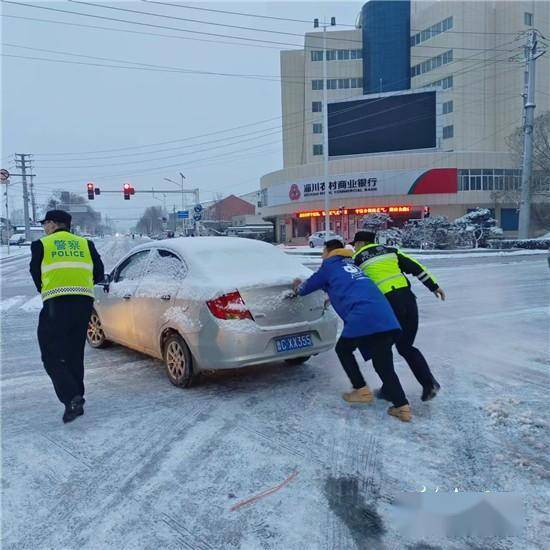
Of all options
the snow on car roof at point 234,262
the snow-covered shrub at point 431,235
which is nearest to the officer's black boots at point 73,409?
the snow on car roof at point 234,262

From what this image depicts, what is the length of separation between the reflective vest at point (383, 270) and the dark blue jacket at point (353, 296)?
0.55ft

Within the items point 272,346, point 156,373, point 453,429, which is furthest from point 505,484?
A: point 156,373

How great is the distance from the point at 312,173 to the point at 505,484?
48030 mm

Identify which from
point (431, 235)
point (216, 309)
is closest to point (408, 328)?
point (216, 309)

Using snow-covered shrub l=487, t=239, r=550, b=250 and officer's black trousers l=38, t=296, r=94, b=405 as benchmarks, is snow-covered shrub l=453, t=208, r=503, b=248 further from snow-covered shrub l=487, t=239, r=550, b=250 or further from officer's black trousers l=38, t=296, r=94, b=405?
officer's black trousers l=38, t=296, r=94, b=405

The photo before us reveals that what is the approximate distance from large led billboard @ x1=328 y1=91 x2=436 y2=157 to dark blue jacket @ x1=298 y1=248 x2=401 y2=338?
151ft

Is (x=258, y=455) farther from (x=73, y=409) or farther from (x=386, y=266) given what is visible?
(x=386, y=266)

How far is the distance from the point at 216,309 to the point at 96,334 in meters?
2.92

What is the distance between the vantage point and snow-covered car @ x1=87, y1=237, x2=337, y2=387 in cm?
461

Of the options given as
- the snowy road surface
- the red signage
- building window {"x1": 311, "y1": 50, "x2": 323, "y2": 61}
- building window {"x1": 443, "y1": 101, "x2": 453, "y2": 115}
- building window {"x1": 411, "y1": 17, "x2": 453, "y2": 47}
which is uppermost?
building window {"x1": 411, "y1": 17, "x2": 453, "y2": 47}

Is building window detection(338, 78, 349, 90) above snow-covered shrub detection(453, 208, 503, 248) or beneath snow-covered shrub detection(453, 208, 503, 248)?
above

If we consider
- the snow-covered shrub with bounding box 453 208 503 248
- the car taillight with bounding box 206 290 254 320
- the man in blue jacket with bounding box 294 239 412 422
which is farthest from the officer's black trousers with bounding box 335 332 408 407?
the snow-covered shrub with bounding box 453 208 503 248

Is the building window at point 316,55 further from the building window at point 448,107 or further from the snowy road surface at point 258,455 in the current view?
the snowy road surface at point 258,455

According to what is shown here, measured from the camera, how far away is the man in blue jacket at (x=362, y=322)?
4168mm
